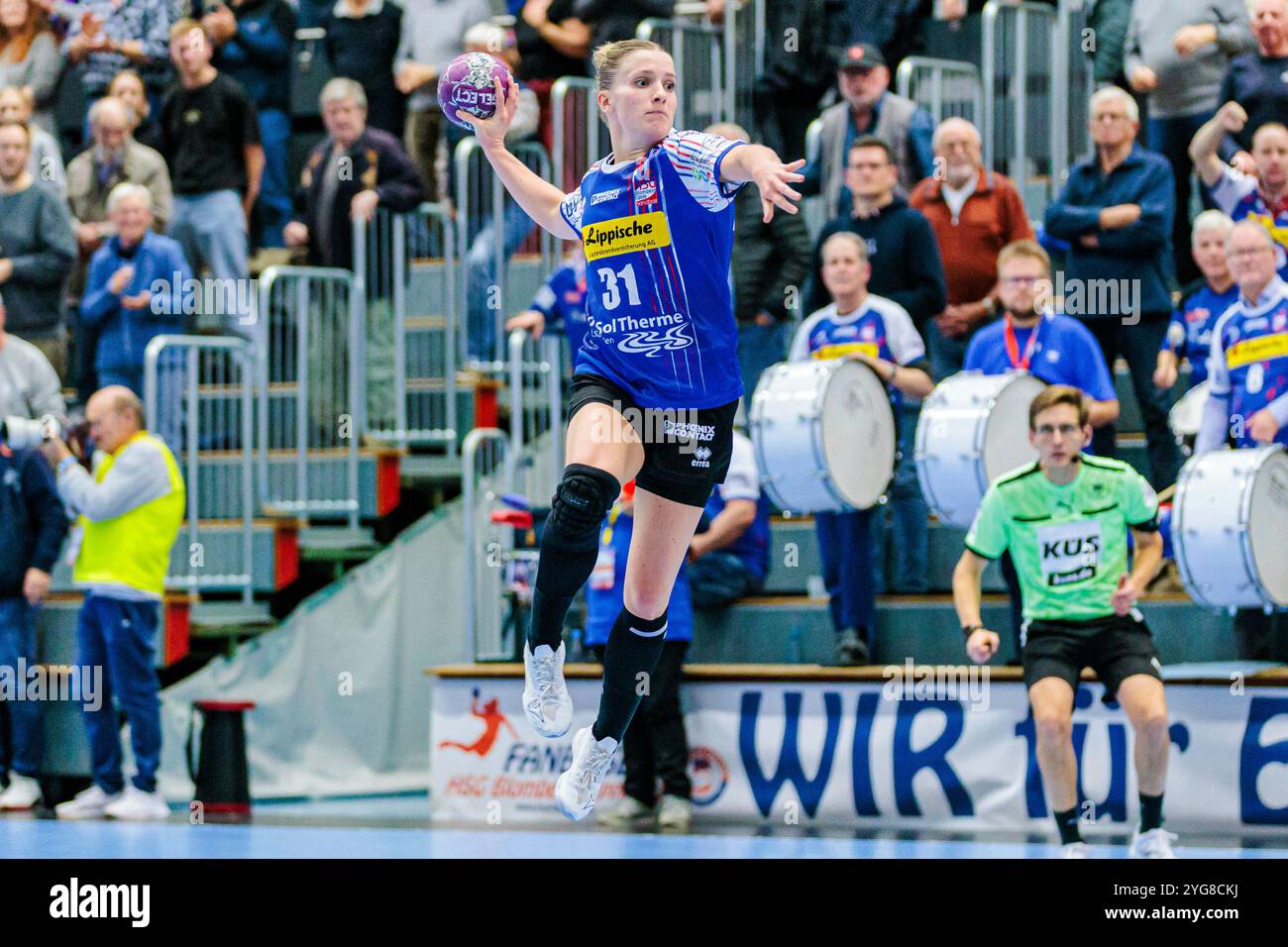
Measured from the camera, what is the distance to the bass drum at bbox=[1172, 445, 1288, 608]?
913 cm

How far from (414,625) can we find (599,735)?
24.0 feet

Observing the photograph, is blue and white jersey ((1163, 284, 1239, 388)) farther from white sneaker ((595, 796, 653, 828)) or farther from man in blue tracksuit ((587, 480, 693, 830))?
white sneaker ((595, 796, 653, 828))

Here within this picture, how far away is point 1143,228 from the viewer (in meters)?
11.5

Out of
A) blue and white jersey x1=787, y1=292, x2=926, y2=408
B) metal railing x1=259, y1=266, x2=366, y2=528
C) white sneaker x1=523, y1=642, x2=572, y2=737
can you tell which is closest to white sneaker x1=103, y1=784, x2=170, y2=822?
metal railing x1=259, y1=266, x2=366, y2=528

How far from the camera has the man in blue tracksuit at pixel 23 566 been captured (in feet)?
39.9

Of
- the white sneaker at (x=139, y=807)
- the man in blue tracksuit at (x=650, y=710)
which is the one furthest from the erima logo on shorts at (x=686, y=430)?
the white sneaker at (x=139, y=807)

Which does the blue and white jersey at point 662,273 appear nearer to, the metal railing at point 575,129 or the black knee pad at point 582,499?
the black knee pad at point 582,499

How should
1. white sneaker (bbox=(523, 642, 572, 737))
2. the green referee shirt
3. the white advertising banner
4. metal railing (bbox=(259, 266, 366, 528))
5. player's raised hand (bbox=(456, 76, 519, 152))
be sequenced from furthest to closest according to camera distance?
1. metal railing (bbox=(259, 266, 366, 528))
2. the white advertising banner
3. the green referee shirt
4. player's raised hand (bbox=(456, 76, 519, 152))
5. white sneaker (bbox=(523, 642, 572, 737))

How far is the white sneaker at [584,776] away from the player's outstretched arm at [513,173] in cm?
176

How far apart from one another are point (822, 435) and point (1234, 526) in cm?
218

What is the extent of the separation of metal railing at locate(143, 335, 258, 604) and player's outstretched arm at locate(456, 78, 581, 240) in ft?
19.4

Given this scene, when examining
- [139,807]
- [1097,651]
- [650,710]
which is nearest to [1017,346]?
[1097,651]

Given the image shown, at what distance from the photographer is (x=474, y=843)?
9.48 meters
